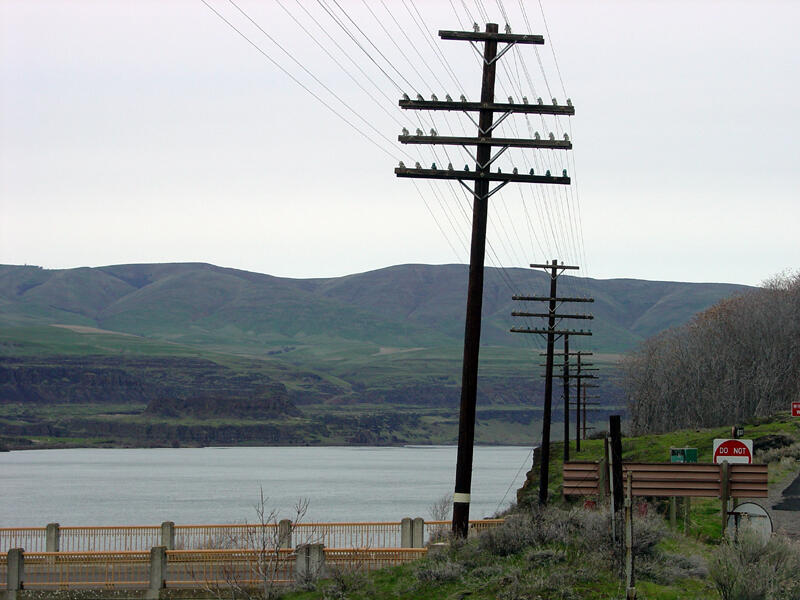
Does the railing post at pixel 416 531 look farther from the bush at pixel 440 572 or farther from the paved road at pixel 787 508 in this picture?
the bush at pixel 440 572

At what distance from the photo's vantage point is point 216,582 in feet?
79.6

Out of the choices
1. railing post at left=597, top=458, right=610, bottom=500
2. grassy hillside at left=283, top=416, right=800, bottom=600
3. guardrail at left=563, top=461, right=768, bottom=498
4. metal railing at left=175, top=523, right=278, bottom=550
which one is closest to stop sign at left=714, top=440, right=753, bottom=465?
guardrail at left=563, top=461, right=768, bottom=498

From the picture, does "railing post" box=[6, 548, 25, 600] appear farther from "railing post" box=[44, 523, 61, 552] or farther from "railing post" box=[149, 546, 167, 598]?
"railing post" box=[44, 523, 61, 552]

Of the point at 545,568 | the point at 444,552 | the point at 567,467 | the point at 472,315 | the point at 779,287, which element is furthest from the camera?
the point at 779,287

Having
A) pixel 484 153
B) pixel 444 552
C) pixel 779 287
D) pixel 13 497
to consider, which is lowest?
pixel 13 497

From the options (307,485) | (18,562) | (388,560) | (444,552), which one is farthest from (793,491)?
(307,485)

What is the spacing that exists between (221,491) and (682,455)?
9702cm

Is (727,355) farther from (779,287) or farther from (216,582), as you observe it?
(216,582)

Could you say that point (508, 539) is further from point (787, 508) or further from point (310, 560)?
point (787, 508)

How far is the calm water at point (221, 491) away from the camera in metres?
87.1

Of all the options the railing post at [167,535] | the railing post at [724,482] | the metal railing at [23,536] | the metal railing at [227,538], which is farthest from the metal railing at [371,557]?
the metal railing at [23,536]

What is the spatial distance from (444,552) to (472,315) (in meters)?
5.53

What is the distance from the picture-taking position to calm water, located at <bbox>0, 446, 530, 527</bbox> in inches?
3430

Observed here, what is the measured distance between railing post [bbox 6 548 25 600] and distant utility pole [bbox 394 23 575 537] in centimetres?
988
